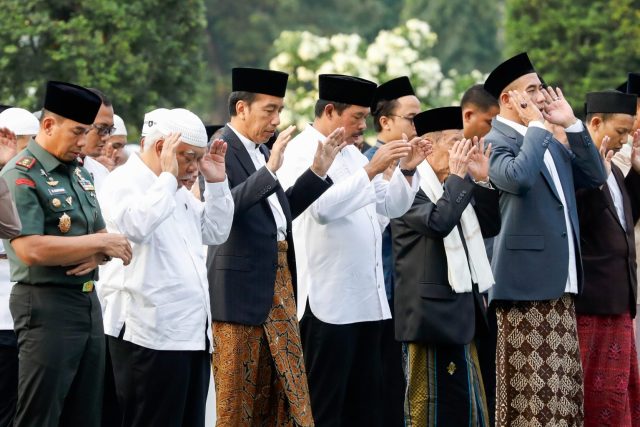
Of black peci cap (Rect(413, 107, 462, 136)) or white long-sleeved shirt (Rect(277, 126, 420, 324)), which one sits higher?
black peci cap (Rect(413, 107, 462, 136))

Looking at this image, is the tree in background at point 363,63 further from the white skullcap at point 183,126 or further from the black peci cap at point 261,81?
the white skullcap at point 183,126

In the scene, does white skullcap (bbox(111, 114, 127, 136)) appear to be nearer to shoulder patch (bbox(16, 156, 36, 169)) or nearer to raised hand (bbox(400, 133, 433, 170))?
raised hand (bbox(400, 133, 433, 170))

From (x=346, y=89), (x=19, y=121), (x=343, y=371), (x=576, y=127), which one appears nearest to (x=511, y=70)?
(x=576, y=127)

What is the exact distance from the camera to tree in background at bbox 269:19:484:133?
16.1 m

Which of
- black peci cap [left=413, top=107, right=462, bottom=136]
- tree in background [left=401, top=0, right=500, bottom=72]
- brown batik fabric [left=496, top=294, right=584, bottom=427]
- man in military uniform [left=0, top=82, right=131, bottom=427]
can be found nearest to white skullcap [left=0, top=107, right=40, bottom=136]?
man in military uniform [left=0, top=82, right=131, bottom=427]

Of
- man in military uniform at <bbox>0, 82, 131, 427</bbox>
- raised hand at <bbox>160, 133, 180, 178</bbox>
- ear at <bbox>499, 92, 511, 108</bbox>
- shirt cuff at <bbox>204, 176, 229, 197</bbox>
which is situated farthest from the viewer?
ear at <bbox>499, 92, 511, 108</bbox>

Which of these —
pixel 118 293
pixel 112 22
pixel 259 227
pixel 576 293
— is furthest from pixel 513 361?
pixel 112 22

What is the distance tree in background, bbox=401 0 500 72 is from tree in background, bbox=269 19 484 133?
24387mm

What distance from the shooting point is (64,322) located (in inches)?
239

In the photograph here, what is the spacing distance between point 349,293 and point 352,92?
117 cm

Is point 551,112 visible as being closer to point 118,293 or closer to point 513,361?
point 513,361

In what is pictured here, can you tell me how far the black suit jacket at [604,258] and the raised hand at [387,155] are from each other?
143 centimetres

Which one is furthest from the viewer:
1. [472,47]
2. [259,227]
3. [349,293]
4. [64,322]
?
[472,47]

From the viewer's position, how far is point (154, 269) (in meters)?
6.32
